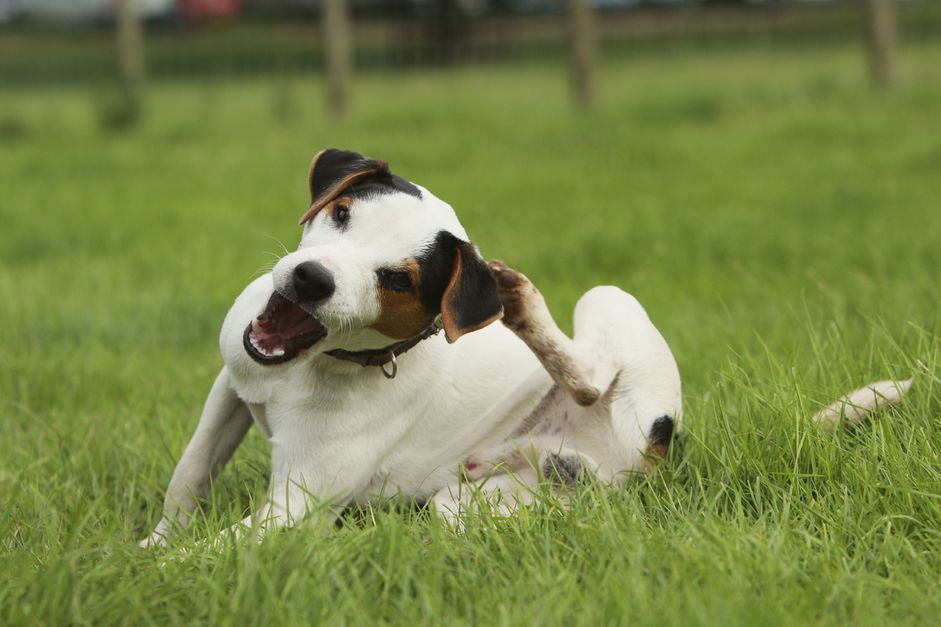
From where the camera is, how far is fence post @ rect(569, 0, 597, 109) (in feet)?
37.3

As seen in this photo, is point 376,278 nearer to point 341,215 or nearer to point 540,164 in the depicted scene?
point 341,215

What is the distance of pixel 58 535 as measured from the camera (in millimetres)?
2684

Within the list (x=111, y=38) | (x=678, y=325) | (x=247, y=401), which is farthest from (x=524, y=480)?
(x=111, y=38)

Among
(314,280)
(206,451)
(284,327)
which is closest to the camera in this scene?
(314,280)

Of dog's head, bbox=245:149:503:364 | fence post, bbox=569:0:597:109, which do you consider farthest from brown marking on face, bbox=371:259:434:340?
fence post, bbox=569:0:597:109

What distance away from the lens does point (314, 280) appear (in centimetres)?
242

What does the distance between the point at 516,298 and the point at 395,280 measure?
0.54 m

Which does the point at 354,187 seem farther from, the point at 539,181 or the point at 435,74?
the point at 435,74

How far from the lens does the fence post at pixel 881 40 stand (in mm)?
11195

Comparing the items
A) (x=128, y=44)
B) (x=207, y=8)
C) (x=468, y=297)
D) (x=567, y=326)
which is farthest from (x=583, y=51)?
(x=207, y=8)

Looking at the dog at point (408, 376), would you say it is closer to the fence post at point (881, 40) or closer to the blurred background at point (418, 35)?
the fence post at point (881, 40)

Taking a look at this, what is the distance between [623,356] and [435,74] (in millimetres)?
13829

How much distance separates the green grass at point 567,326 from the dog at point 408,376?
128 mm

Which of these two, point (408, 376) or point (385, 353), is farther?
point (408, 376)
